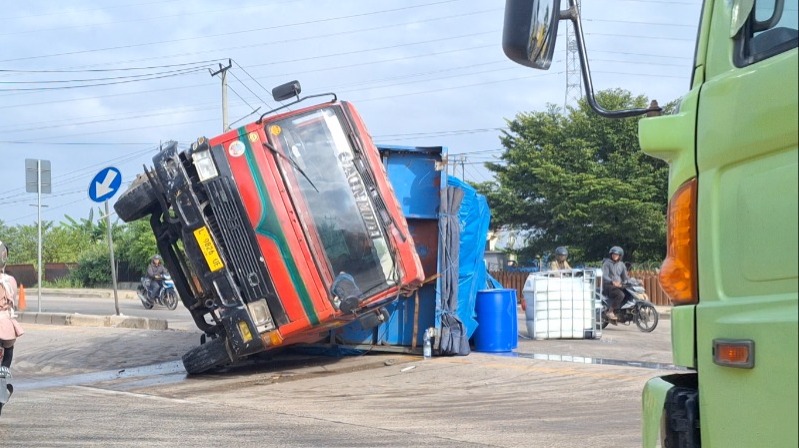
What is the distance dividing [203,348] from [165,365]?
204 centimetres

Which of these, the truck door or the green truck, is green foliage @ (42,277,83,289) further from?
the truck door

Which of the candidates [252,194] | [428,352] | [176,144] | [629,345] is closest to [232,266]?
[252,194]

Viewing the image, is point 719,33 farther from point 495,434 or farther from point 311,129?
point 311,129

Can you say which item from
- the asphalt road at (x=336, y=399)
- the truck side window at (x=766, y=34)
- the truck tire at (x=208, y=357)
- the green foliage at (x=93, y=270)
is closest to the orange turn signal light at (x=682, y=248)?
the truck side window at (x=766, y=34)

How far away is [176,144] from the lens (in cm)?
967

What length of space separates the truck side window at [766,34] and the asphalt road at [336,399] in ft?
14.1

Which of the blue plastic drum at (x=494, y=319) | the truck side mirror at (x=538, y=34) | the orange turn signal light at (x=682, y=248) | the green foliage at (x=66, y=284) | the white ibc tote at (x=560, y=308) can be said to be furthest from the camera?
the green foliage at (x=66, y=284)

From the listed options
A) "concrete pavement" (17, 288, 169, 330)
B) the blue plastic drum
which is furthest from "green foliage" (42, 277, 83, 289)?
the blue plastic drum

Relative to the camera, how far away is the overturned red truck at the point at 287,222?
9.36 metres

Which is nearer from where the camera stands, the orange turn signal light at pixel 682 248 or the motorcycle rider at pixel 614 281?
the orange turn signal light at pixel 682 248

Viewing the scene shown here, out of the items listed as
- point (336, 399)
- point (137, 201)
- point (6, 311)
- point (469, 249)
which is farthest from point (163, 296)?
point (6, 311)

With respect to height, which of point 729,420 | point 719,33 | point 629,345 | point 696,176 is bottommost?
point 629,345

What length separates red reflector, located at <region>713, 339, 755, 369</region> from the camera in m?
2.37

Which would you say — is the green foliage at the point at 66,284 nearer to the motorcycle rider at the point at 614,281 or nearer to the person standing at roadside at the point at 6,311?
the motorcycle rider at the point at 614,281
